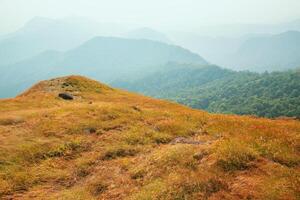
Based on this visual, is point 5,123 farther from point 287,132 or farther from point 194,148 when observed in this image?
point 287,132

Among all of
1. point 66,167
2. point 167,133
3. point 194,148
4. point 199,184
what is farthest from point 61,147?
point 199,184

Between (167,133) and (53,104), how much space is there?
2079 centimetres

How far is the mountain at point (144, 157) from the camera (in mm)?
17297

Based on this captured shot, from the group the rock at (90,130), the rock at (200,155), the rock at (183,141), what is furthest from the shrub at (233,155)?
the rock at (90,130)

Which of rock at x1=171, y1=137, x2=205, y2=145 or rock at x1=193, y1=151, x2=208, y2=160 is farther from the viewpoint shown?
rock at x1=171, y1=137, x2=205, y2=145

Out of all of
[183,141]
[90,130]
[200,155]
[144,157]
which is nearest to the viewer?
[200,155]

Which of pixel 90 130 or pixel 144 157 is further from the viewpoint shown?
pixel 90 130

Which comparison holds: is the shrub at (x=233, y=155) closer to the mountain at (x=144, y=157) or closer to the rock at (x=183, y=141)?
the mountain at (x=144, y=157)

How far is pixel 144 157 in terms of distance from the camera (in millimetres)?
22297

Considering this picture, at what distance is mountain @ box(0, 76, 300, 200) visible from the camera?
17297mm

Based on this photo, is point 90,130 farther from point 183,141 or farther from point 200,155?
point 200,155

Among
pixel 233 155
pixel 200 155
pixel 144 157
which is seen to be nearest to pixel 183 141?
pixel 144 157

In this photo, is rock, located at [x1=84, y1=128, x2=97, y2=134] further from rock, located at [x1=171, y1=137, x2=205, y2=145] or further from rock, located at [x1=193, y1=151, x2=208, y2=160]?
rock, located at [x1=193, y1=151, x2=208, y2=160]

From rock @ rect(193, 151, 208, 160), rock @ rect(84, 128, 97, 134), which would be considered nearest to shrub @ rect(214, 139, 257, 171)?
rock @ rect(193, 151, 208, 160)
